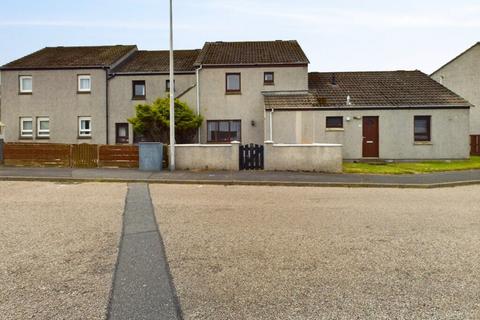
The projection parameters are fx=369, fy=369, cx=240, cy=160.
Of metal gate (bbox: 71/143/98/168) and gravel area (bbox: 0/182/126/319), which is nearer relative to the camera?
gravel area (bbox: 0/182/126/319)

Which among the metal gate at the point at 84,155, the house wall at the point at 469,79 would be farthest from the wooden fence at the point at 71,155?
the house wall at the point at 469,79

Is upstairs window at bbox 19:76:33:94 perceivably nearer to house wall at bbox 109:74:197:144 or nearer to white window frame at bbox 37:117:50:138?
white window frame at bbox 37:117:50:138

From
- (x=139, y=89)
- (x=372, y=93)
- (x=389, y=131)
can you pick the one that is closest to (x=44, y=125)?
(x=139, y=89)

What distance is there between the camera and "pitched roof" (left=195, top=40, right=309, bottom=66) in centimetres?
2391

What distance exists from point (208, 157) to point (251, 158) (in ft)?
6.37

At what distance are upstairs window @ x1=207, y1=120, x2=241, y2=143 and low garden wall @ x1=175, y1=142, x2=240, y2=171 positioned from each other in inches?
283

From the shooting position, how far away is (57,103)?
2589 cm

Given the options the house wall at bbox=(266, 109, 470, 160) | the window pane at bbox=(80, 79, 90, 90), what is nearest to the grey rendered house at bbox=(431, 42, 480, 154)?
the house wall at bbox=(266, 109, 470, 160)

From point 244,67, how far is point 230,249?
65.2 ft

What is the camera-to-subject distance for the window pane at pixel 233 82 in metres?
24.0

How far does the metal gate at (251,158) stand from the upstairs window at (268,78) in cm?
844

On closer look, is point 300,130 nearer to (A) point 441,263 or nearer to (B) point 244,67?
(B) point 244,67

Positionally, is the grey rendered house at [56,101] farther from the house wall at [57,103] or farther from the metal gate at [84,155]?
the metal gate at [84,155]

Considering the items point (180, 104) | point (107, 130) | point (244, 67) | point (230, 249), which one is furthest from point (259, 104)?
point (230, 249)
